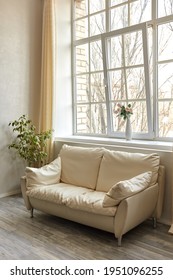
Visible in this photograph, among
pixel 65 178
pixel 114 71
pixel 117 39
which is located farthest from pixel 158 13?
pixel 65 178

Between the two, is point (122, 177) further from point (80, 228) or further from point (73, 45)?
point (73, 45)

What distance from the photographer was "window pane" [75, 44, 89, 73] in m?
4.28

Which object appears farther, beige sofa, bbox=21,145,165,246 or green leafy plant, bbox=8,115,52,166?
green leafy plant, bbox=8,115,52,166

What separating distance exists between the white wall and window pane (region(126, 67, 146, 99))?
5.11 ft

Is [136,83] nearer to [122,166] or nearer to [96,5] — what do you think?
[122,166]

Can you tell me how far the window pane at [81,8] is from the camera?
13.9 feet

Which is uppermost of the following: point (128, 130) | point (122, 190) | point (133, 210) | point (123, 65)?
point (123, 65)

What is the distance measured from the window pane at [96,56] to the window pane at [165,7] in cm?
103

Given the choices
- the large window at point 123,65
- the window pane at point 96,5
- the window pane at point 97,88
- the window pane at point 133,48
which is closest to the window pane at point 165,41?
the large window at point 123,65

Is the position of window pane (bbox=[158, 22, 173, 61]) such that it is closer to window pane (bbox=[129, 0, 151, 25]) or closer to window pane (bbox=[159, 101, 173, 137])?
window pane (bbox=[129, 0, 151, 25])

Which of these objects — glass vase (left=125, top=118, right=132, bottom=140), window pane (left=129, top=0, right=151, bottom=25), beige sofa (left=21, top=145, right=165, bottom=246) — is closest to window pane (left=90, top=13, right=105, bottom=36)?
window pane (left=129, top=0, right=151, bottom=25)

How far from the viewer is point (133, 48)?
357 centimetres

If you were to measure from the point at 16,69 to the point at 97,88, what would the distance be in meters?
1.27

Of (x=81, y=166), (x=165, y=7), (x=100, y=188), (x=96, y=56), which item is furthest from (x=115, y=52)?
(x=100, y=188)
